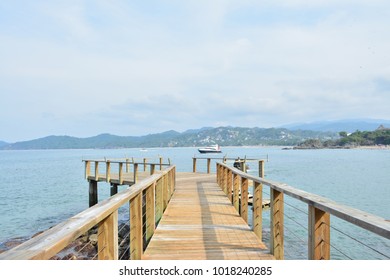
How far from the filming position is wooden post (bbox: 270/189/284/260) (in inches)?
162

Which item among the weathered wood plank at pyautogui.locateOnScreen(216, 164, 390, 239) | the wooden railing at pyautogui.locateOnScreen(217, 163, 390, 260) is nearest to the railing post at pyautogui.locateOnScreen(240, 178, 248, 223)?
the wooden railing at pyautogui.locateOnScreen(217, 163, 390, 260)

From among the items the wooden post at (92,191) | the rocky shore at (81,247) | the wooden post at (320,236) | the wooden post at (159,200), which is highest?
the wooden post at (320,236)

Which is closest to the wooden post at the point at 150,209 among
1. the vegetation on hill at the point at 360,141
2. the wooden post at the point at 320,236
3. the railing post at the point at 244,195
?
the railing post at the point at 244,195

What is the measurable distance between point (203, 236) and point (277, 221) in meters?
1.65

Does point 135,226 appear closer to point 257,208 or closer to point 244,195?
point 257,208

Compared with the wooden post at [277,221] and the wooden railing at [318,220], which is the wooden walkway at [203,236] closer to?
the wooden post at [277,221]

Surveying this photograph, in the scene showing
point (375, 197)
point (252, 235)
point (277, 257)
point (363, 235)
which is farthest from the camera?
point (375, 197)

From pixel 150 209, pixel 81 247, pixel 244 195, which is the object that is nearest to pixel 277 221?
pixel 150 209

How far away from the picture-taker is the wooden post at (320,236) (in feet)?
9.00

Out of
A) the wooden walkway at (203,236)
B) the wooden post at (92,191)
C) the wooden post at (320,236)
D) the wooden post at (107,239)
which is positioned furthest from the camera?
the wooden post at (92,191)
